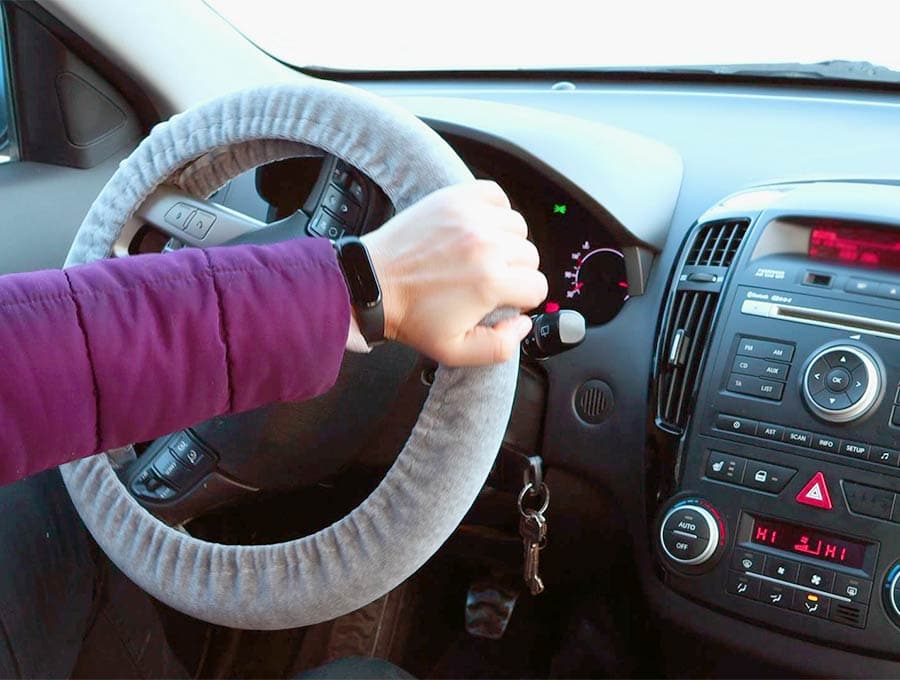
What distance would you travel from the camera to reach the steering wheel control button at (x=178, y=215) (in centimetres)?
85

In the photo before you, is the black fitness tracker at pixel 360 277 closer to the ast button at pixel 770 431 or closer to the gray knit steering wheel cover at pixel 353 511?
the gray knit steering wheel cover at pixel 353 511

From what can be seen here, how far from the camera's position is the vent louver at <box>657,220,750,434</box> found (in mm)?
1000

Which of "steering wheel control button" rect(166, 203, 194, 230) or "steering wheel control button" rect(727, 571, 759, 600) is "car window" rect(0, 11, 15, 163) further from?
"steering wheel control button" rect(727, 571, 759, 600)

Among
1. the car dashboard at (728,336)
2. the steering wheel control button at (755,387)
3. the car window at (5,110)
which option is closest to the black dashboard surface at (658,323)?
the car dashboard at (728,336)

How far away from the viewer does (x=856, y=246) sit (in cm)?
95

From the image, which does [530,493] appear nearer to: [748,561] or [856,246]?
[748,561]

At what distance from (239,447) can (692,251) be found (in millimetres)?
536

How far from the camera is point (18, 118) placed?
137cm

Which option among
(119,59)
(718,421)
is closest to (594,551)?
(718,421)

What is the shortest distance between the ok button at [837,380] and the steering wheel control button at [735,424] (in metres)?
0.08

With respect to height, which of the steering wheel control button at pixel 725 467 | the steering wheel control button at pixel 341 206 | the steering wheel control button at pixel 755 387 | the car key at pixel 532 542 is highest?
the steering wheel control button at pixel 341 206

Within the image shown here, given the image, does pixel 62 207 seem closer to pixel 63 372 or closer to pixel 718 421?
pixel 63 372

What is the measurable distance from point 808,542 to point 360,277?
0.56 metres

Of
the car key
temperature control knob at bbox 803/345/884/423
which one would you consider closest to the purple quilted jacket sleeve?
the car key
